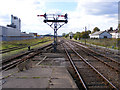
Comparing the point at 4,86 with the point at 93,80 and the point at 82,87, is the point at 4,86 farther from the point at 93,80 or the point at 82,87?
the point at 93,80

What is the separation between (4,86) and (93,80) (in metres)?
4.47

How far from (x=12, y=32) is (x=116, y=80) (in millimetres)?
62263

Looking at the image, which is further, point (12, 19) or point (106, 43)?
point (12, 19)

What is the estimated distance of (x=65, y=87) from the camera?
5531mm

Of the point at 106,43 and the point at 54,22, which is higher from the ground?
the point at 54,22

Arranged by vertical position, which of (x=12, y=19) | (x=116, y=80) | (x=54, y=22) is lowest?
(x=116, y=80)

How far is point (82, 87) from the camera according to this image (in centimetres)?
629

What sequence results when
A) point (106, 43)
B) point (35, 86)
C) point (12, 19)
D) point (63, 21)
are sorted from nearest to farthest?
point (35, 86) < point (63, 21) < point (106, 43) < point (12, 19)

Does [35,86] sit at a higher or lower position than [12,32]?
lower

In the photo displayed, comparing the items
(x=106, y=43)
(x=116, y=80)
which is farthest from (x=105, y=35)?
(x=116, y=80)

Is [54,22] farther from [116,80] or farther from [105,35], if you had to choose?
[105,35]

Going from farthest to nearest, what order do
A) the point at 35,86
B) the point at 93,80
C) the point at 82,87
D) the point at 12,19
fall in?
the point at 12,19, the point at 93,80, the point at 82,87, the point at 35,86

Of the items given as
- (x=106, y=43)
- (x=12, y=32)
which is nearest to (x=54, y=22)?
(x=106, y=43)

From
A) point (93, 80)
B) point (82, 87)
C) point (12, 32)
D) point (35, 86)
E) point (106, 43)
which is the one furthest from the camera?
point (12, 32)
